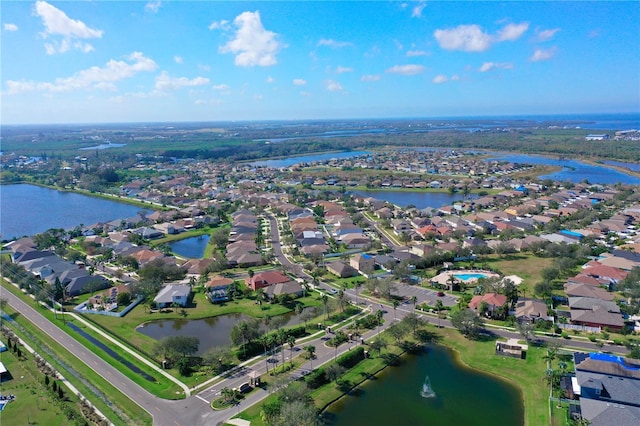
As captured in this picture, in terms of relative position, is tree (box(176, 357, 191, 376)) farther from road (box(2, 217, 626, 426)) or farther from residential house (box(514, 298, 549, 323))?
residential house (box(514, 298, 549, 323))

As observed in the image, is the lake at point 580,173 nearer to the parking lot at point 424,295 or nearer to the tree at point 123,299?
the parking lot at point 424,295

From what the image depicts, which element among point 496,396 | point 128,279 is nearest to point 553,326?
point 496,396

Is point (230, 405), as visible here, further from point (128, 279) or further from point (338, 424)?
point (128, 279)

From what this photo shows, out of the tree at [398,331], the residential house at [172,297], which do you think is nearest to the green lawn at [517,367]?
the tree at [398,331]

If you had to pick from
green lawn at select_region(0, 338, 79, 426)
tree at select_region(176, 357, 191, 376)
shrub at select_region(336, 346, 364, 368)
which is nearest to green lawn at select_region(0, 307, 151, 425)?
green lawn at select_region(0, 338, 79, 426)

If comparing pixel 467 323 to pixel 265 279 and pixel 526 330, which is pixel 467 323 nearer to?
pixel 526 330
